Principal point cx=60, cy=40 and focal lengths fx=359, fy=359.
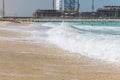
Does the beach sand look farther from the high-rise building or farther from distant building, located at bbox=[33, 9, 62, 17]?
the high-rise building

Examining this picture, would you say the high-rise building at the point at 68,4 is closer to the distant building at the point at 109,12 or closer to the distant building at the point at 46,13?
the distant building at the point at 109,12

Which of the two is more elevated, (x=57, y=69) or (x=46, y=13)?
(x=46, y=13)

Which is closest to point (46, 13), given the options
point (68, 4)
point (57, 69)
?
point (68, 4)

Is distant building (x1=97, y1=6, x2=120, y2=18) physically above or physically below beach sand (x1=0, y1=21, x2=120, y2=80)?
above

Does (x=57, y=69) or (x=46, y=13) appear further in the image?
(x=46, y=13)

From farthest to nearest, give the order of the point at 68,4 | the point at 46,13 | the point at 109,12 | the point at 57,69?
the point at 68,4
the point at 109,12
the point at 46,13
the point at 57,69

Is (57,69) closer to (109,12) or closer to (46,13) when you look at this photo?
(46,13)

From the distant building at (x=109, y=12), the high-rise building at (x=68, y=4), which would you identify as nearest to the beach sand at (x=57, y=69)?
the distant building at (x=109, y=12)

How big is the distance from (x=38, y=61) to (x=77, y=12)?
126 metres

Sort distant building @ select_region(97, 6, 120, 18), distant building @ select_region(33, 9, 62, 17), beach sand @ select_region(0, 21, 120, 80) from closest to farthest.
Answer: beach sand @ select_region(0, 21, 120, 80) → distant building @ select_region(33, 9, 62, 17) → distant building @ select_region(97, 6, 120, 18)

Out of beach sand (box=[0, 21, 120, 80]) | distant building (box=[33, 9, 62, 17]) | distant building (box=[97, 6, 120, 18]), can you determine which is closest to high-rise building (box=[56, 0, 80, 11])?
distant building (box=[97, 6, 120, 18])

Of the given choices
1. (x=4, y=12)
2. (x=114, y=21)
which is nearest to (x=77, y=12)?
(x=114, y=21)

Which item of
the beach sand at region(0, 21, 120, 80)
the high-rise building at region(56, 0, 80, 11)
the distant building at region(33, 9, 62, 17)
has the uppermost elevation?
the high-rise building at region(56, 0, 80, 11)

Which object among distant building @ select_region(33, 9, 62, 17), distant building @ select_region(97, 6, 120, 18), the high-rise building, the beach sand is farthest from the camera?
the high-rise building
